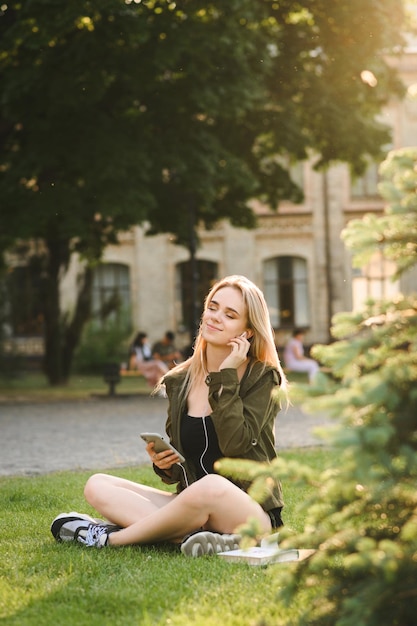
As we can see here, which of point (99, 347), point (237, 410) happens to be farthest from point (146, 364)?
point (237, 410)

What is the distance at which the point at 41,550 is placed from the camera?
19.4 ft

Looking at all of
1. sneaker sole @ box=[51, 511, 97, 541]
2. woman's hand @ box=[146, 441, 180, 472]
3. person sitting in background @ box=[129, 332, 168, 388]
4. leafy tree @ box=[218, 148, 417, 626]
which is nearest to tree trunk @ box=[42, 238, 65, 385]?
person sitting in background @ box=[129, 332, 168, 388]

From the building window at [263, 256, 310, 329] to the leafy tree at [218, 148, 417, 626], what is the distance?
126 feet

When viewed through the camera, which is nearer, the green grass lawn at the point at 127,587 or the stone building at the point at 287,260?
the green grass lawn at the point at 127,587

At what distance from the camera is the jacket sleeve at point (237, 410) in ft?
18.7

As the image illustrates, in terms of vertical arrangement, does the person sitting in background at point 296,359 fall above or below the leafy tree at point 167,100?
below

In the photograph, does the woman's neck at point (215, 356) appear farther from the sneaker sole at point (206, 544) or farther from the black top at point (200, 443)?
the sneaker sole at point (206, 544)

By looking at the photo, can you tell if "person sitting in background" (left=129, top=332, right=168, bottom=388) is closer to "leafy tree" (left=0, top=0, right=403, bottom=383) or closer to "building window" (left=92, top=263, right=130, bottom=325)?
"leafy tree" (left=0, top=0, right=403, bottom=383)

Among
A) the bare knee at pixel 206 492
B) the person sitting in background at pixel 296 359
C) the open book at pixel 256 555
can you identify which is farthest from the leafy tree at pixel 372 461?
the person sitting in background at pixel 296 359

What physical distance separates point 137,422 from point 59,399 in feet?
22.0

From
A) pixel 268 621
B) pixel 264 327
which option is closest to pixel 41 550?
pixel 264 327

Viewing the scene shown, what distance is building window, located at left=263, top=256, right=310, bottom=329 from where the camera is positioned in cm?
4209

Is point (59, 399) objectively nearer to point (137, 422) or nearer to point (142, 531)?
point (137, 422)

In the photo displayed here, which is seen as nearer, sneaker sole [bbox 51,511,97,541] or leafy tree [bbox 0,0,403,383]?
sneaker sole [bbox 51,511,97,541]
